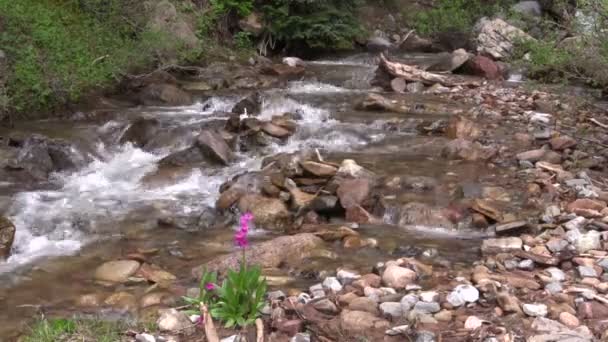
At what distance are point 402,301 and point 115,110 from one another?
9190 mm

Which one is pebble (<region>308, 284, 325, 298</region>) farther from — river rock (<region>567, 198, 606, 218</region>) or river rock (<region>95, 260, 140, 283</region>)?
river rock (<region>567, 198, 606, 218</region>)

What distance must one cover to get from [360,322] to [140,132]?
738 cm

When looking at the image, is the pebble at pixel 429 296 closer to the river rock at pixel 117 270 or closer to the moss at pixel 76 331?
the moss at pixel 76 331

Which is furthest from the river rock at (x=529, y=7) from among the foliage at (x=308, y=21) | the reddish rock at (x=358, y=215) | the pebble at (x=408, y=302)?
the pebble at (x=408, y=302)

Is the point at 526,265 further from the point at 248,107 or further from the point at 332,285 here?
the point at 248,107

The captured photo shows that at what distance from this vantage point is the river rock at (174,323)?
4.46m

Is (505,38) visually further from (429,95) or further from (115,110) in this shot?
(115,110)

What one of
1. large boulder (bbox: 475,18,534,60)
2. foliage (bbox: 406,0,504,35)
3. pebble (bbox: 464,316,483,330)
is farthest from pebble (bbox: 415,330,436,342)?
foliage (bbox: 406,0,504,35)

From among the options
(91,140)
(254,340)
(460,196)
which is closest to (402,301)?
(254,340)

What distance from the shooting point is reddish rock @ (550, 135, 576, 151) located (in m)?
9.01

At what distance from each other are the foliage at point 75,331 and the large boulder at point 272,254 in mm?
1338

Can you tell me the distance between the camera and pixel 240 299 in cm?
445

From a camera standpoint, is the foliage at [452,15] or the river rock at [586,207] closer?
the river rock at [586,207]

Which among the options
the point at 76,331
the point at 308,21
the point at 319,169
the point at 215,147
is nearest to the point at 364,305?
the point at 76,331
